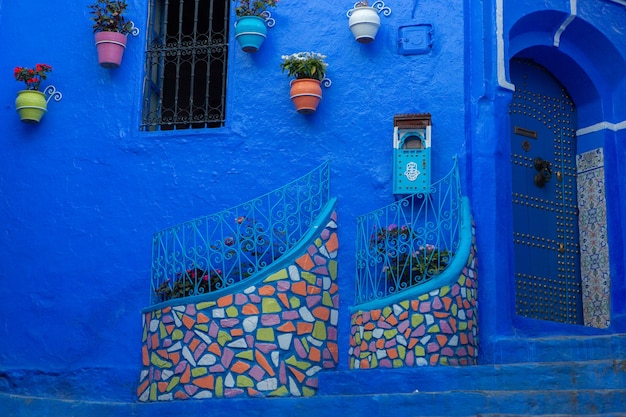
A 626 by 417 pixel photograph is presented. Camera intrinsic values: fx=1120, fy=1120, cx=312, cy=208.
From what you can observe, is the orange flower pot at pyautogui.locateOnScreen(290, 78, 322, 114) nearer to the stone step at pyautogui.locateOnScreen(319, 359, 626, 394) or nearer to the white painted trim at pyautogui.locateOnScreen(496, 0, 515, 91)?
the white painted trim at pyautogui.locateOnScreen(496, 0, 515, 91)

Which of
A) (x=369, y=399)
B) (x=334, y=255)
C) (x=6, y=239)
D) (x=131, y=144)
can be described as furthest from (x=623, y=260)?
(x=6, y=239)

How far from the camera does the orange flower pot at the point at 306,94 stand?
10.4 metres

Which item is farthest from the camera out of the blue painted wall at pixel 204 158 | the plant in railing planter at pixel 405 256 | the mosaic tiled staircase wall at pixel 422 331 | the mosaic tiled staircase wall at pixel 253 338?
the blue painted wall at pixel 204 158

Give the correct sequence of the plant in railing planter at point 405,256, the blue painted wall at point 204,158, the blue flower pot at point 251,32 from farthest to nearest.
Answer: the blue flower pot at point 251,32 < the blue painted wall at point 204,158 < the plant in railing planter at point 405,256

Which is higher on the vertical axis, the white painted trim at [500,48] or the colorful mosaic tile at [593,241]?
the white painted trim at [500,48]

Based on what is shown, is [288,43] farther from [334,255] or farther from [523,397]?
[523,397]

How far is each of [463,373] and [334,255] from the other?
6.41ft

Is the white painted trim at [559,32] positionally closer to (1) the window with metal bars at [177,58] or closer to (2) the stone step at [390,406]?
(1) the window with metal bars at [177,58]

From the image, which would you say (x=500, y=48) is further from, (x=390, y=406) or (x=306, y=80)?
(x=390, y=406)

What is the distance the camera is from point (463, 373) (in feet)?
28.0

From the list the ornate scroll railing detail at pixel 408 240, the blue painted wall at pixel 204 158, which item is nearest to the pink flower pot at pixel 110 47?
the blue painted wall at pixel 204 158

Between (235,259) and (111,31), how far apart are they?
8.73 ft

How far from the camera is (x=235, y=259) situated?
10.1 meters

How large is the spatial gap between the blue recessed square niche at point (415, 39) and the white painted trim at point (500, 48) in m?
0.62
